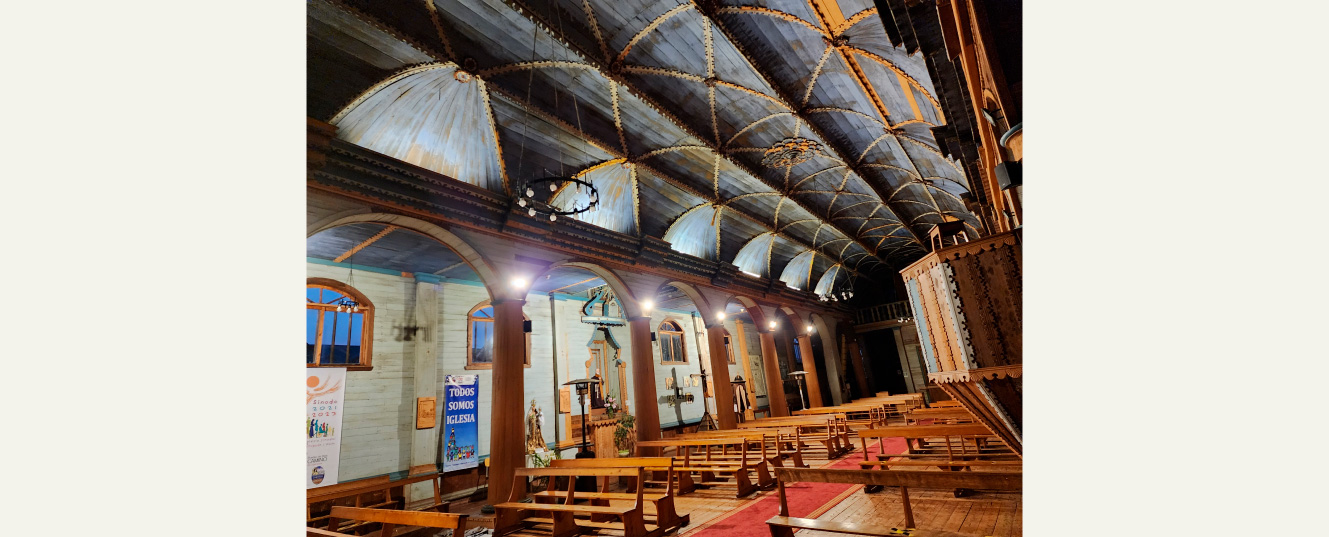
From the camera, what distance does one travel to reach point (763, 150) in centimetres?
941

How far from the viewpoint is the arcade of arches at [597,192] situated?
4516 mm

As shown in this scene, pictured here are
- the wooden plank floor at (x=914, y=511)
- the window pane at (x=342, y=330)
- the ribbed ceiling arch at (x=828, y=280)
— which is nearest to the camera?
the wooden plank floor at (x=914, y=511)

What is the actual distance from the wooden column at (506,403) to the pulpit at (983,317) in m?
5.88

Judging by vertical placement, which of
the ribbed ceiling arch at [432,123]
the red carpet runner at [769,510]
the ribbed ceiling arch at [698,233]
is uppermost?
the ribbed ceiling arch at [432,123]

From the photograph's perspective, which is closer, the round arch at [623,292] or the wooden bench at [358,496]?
the wooden bench at [358,496]

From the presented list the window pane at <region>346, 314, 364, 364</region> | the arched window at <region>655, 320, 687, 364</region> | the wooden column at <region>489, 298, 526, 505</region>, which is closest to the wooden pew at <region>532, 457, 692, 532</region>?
the wooden column at <region>489, 298, 526, 505</region>

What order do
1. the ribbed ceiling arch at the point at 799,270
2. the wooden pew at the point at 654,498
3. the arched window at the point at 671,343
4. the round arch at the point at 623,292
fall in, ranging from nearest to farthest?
the wooden pew at the point at 654,498
the round arch at the point at 623,292
the arched window at the point at 671,343
the ribbed ceiling arch at the point at 799,270

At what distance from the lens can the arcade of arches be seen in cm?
452

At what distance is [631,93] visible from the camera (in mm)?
7156

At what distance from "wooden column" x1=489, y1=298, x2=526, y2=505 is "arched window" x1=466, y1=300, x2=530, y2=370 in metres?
3.52

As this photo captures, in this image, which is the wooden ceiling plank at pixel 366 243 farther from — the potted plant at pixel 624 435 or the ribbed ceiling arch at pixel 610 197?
the potted plant at pixel 624 435

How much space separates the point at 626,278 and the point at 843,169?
5373 millimetres

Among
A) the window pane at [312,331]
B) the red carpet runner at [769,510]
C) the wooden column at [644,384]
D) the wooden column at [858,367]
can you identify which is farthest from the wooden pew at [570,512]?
the wooden column at [858,367]

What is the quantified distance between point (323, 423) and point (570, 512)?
561cm
